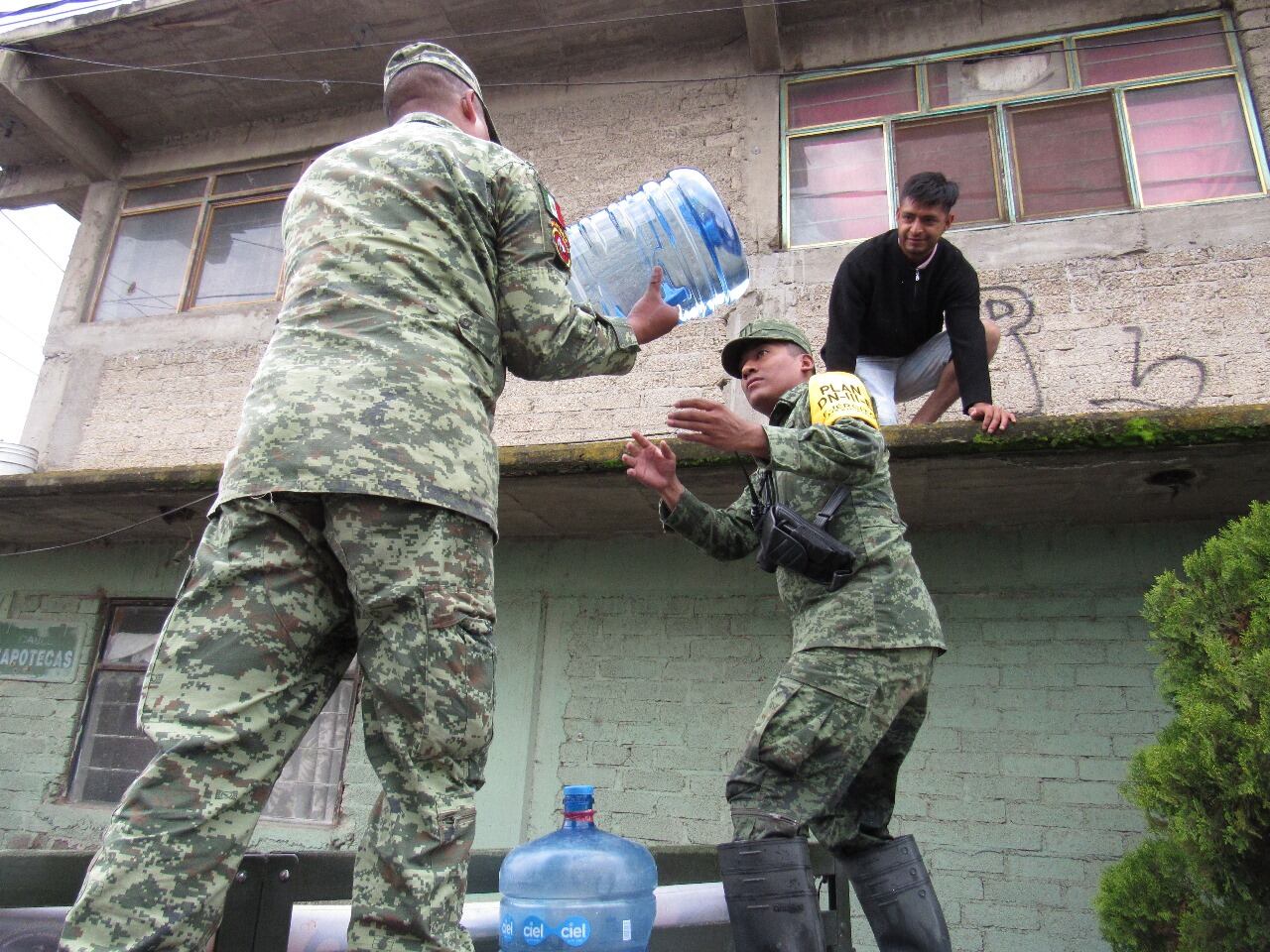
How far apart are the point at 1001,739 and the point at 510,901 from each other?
9.01ft

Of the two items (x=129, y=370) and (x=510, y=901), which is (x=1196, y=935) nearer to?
(x=510, y=901)

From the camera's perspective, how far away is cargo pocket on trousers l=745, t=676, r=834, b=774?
2.02m

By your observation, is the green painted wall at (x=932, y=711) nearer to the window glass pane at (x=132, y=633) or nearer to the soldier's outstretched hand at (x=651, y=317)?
the window glass pane at (x=132, y=633)

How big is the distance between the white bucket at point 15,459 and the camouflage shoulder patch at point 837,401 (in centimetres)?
606

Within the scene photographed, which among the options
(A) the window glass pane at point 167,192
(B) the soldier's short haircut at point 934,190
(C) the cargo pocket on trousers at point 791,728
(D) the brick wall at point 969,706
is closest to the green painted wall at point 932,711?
(D) the brick wall at point 969,706

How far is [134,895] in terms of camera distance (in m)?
1.26

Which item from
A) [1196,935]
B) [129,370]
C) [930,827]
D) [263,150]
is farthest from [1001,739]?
[263,150]

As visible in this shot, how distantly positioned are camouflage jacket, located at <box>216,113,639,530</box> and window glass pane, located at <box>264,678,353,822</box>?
151 inches

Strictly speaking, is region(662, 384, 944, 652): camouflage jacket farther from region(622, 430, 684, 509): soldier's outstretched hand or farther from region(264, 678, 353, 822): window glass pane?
region(264, 678, 353, 822): window glass pane

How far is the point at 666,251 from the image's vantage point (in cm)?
427

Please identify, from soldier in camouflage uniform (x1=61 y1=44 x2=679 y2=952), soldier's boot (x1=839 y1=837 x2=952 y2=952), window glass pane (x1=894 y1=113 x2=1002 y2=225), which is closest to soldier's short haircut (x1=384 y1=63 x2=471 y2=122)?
soldier in camouflage uniform (x1=61 y1=44 x2=679 y2=952)

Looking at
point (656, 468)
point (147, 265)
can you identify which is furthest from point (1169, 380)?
point (147, 265)

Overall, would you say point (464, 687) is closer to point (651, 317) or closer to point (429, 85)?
point (651, 317)

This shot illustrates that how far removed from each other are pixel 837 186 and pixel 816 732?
4.56 metres
